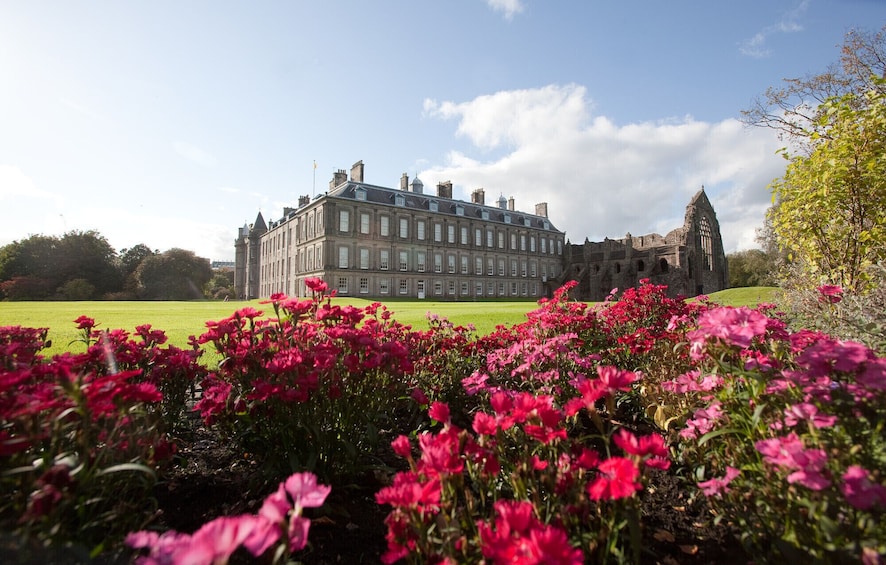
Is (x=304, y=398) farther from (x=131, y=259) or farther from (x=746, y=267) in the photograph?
(x=746, y=267)

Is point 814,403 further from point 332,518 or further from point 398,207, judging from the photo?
point 398,207

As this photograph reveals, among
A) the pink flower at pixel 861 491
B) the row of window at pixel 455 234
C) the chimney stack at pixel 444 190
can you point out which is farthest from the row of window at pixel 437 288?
the pink flower at pixel 861 491

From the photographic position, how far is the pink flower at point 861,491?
1.03 metres

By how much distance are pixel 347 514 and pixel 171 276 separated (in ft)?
148

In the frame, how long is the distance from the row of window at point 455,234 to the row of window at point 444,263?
1.58 m

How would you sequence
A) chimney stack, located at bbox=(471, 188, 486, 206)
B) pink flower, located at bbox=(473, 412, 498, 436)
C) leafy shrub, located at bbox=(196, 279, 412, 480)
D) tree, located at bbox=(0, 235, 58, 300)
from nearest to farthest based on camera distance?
pink flower, located at bbox=(473, 412, 498, 436) < leafy shrub, located at bbox=(196, 279, 412, 480) < tree, located at bbox=(0, 235, 58, 300) < chimney stack, located at bbox=(471, 188, 486, 206)

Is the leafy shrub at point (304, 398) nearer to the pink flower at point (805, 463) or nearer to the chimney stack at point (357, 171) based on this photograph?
the pink flower at point (805, 463)

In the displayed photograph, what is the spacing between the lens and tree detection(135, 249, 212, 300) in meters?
36.8

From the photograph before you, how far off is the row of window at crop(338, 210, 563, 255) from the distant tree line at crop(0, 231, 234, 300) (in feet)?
56.3

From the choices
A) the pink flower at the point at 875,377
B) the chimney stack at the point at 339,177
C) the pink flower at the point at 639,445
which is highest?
the chimney stack at the point at 339,177

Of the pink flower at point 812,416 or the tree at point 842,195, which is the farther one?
the tree at point 842,195

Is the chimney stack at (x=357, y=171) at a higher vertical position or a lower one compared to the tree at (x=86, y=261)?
higher

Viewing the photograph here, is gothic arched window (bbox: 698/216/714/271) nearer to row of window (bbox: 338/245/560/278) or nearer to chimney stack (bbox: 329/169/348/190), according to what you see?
row of window (bbox: 338/245/560/278)

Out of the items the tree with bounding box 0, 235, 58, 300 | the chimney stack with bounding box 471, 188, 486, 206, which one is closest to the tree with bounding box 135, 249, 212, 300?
the tree with bounding box 0, 235, 58, 300
